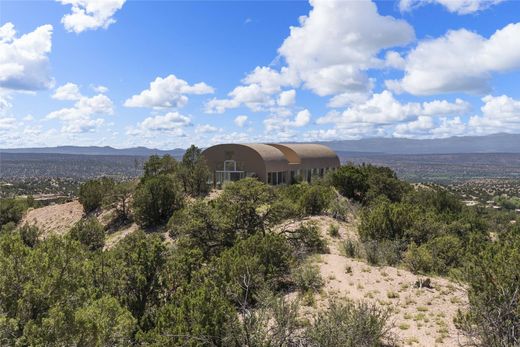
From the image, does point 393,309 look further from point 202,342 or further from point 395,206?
point 395,206

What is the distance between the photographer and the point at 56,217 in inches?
1620

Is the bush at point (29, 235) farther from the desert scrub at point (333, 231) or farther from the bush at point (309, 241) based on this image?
the desert scrub at point (333, 231)

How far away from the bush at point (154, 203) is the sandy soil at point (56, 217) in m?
8.19

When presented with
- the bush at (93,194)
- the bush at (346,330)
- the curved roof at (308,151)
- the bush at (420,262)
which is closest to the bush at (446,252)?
the bush at (420,262)

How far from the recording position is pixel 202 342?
1138cm

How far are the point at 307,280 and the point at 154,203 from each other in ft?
63.9

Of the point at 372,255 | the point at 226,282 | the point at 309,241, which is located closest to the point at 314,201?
the point at 309,241

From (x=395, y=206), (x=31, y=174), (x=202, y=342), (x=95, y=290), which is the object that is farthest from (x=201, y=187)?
(x=31, y=174)

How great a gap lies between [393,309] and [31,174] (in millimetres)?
211343

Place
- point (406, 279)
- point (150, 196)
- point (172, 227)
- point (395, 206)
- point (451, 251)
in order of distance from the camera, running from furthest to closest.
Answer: point (150, 196) < point (172, 227) < point (395, 206) < point (451, 251) < point (406, 279)

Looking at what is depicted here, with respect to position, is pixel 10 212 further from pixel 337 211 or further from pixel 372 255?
pixel 372 255

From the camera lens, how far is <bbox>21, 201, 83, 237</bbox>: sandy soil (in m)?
38.3

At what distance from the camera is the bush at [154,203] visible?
1302 inches

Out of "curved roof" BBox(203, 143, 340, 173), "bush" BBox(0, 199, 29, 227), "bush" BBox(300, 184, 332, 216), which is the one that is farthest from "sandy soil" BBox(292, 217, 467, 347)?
"bush" BBox(0, 199, 29, 227)
